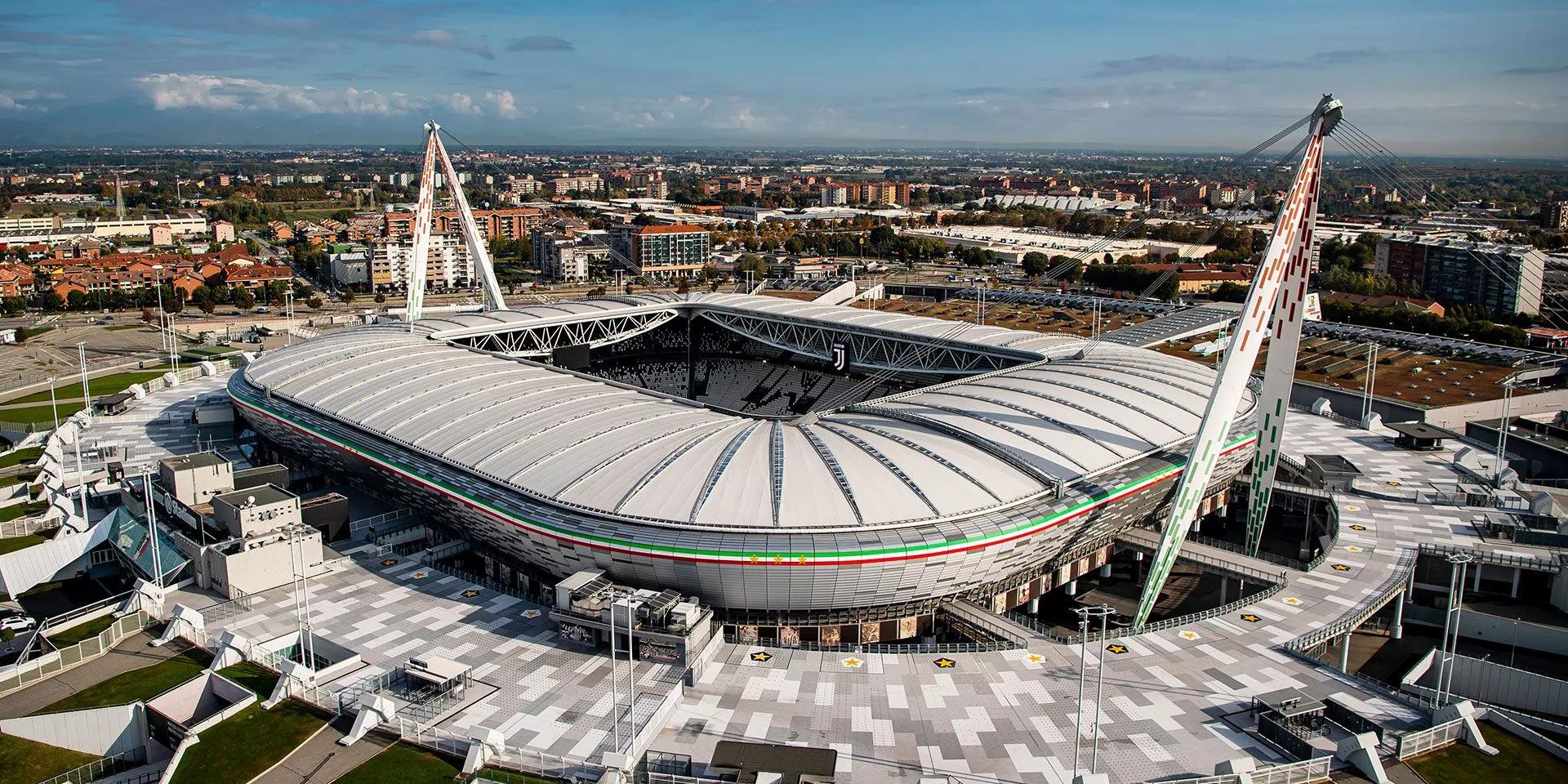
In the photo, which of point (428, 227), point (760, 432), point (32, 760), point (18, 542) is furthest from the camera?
point (428, 227)

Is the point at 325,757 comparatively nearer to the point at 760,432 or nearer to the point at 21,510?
the point at 760,432

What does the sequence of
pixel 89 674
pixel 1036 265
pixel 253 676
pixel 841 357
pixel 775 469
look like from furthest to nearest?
pixel 1036 265
pixel 841 357
pixel 775 469
pixel 89 674
pixel 253 676

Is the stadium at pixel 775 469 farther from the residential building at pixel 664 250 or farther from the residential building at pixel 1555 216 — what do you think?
the residential building at pixel 1555 216

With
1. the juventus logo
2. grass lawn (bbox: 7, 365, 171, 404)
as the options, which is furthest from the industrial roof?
grass lawn (bbox: 7, 365, 171, 404)

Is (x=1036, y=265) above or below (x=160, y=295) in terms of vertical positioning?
above

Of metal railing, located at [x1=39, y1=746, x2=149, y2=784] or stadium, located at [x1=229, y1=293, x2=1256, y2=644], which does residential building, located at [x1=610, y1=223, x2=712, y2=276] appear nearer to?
stadium, located at [x1=229, y1=293, x2=1256, y2=644]

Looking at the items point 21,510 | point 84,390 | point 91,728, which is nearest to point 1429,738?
point 91,728
